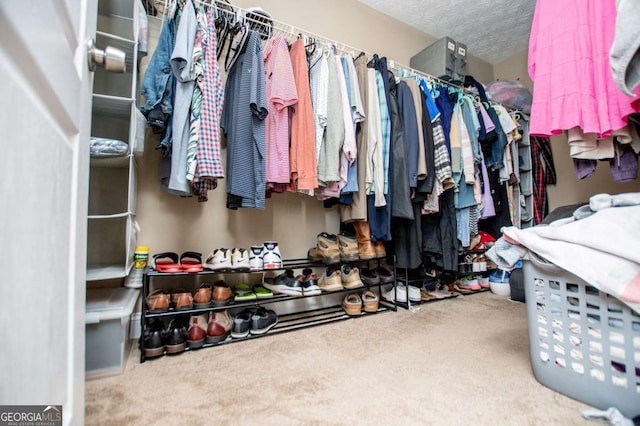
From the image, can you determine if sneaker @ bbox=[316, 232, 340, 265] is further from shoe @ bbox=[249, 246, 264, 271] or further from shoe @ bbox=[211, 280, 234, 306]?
shoe @ bbox=[211, 280, 234, 306]

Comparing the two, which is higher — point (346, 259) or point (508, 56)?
point (508, 56)

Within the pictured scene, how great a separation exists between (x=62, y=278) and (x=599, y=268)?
1.11 meters

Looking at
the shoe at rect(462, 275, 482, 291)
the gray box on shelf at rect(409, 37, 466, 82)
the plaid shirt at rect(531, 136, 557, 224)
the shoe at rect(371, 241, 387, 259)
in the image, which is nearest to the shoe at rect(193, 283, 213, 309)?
the shoe at rect(371, 241, 387, 259)

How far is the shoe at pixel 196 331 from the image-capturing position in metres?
1.10

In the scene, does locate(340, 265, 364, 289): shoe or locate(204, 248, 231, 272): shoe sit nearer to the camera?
locate(204, 248, 231, 272): shoe

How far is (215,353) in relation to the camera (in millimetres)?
1084

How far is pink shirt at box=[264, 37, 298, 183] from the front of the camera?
125cm

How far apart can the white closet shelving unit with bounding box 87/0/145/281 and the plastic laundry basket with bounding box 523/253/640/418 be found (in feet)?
4.63

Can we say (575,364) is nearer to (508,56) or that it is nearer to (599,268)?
(599,268)

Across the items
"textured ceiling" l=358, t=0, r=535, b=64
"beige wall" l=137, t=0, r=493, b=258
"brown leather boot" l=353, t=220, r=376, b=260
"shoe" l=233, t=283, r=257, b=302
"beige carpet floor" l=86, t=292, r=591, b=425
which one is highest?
"textured ceiling" l=358, t=0, r=535, b=64

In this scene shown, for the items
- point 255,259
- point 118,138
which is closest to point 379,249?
point 255,259

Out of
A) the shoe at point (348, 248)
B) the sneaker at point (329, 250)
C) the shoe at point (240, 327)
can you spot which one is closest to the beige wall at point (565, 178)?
the shoe at point (348, 248)

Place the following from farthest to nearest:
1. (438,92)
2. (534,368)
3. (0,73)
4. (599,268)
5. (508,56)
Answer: (508,56) → (438,92) → (534,368) → (599,268) → (0,73)

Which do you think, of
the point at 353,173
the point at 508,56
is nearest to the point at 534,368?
the point at 353,173
